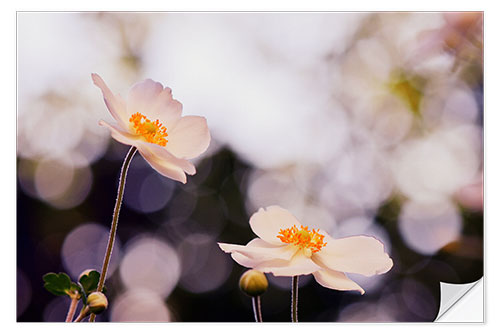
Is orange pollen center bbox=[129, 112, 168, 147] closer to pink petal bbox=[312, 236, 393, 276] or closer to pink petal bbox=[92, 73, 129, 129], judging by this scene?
pink petal bbox=[92, 73, 129, 129]

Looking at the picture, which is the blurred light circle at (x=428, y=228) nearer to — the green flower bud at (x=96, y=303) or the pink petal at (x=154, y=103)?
the pink petal at (x=154, y=103)

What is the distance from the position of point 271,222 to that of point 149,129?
0.38 meters

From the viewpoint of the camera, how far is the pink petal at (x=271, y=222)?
4.33 feet

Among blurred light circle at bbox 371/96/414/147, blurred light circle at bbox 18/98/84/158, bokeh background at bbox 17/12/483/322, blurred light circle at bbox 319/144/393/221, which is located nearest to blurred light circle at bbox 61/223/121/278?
bokeh background at bbox 17/12/483/322

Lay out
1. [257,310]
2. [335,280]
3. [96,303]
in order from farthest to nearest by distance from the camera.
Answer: [257,310] → [335,280] → [96,303]

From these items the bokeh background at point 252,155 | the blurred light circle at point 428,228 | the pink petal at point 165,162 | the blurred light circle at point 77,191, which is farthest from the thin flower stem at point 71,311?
the blurred light circle at point 428,228

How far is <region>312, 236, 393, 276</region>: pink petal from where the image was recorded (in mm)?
1259

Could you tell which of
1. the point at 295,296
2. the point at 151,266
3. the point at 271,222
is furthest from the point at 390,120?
the point at 151,266

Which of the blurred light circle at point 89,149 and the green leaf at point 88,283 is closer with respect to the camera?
the green leaf at point 88,283

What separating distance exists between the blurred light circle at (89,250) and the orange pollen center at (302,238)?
0.43 m

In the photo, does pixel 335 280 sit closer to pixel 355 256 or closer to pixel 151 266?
pixel 355 256

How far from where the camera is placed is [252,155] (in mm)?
1421
